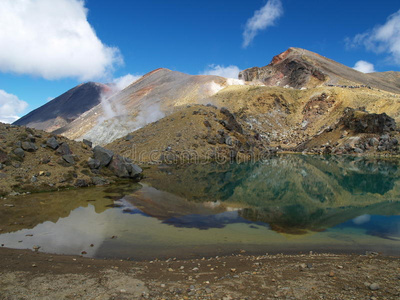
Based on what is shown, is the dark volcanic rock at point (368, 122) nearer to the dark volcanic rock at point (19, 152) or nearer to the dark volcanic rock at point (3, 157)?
the dark volcanic rock at point (19, 152)

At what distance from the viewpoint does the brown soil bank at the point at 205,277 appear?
21.4ft

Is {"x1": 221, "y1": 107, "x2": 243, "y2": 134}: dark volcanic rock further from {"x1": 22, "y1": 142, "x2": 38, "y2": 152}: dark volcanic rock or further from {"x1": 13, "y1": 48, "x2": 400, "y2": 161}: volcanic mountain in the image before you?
{"x1": 22, "y1": 142, "x2": 38, "y2": 152}: dark volcanic rock

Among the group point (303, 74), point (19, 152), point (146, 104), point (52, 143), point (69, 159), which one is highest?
point (303, 74)

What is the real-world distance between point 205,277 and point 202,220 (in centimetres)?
772

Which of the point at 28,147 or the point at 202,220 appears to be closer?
the point at 202,220

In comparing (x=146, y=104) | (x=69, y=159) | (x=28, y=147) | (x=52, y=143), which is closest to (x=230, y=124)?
(x=69, y=159)

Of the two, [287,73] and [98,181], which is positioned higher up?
[287,73]

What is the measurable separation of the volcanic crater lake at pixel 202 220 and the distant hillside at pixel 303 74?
4313 inches

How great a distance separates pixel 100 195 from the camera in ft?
71.2

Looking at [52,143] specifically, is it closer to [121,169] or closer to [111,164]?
[111,164]

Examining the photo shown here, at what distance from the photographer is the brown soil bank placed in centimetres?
653

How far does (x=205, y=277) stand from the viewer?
25.3 ft

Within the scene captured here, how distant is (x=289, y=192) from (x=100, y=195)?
16.7m

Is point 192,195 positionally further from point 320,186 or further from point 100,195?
point 320,186
